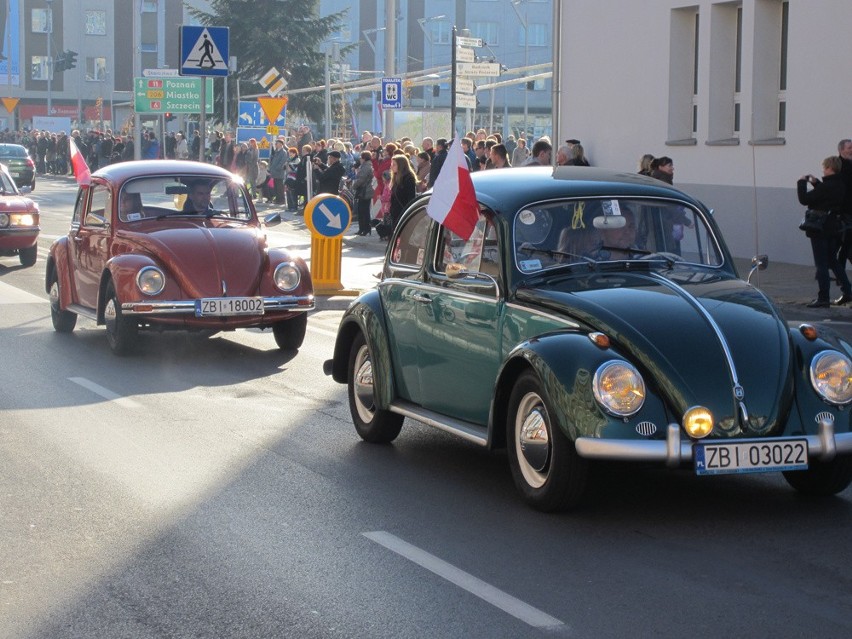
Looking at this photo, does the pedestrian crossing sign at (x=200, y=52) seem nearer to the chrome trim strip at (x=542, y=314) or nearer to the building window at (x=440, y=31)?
the chrome trim strip at (x=542, y=314)

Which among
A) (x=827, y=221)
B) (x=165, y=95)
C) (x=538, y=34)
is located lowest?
(x=827, y=221)

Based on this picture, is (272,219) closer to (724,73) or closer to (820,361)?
(820,361)

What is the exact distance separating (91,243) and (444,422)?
23.8 ft

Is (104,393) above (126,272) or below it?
below

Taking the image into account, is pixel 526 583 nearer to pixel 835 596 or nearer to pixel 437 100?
pixel 835 596

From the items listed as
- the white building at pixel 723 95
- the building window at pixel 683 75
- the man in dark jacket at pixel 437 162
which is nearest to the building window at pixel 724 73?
the white building at pixel 723 95

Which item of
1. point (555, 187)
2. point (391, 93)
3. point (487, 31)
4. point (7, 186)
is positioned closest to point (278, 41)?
point (487, 31)

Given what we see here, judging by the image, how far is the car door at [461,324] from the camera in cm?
764

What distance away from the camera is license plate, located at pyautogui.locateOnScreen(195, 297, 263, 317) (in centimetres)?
1273

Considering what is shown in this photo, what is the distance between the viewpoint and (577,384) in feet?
22.0

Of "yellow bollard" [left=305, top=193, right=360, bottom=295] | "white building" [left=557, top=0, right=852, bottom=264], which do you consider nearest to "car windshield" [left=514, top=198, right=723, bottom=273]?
"yellow bollard" [left=305, top=193, right=360, bottom=295]

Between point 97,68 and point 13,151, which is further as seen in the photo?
point 97,68

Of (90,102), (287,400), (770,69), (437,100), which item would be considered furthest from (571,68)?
(90,102)

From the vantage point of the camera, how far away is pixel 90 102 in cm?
10194
